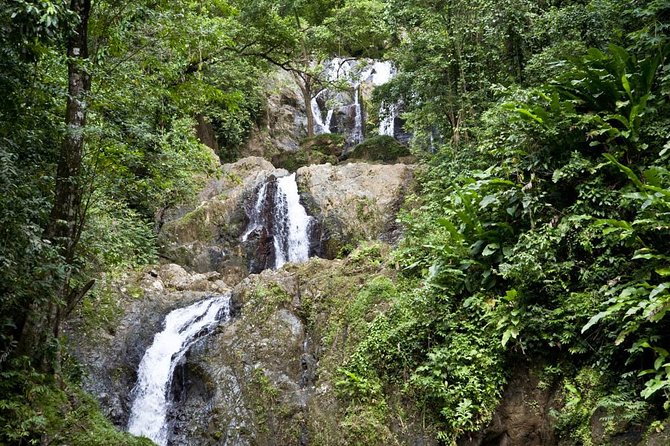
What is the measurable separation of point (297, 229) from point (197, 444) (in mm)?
8419

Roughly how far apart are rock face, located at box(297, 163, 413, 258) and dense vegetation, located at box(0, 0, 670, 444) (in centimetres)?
538

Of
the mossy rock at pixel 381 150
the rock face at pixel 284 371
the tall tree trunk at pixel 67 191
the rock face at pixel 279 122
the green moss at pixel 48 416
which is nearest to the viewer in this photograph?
the green moss at pixel 48 416

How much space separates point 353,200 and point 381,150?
14.9 feet

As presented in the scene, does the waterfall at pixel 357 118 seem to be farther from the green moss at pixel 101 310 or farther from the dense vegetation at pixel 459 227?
the green moss at pixel 101 310

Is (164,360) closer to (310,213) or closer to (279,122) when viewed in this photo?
(310,213)

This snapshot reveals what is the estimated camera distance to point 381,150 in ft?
61.8

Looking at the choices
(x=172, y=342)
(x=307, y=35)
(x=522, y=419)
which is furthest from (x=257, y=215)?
(x=522, y=419)

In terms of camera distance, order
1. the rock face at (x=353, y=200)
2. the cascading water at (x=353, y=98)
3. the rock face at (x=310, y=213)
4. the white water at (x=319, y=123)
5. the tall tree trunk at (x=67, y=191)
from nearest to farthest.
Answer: the tall tree trunk at (x=67, y=191) < the rock face at (x=353, y=200) < the rock face at (x=310, y=213) < the cascading water at (x=353, y=98) < the white water at (x=319, y=123)

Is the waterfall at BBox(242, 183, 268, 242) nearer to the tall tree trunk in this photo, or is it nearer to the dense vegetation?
the dense vegetation

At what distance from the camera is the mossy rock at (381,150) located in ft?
60.9

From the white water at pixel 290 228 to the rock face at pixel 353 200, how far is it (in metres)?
0.37

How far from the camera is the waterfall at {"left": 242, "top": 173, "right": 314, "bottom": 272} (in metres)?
15.3

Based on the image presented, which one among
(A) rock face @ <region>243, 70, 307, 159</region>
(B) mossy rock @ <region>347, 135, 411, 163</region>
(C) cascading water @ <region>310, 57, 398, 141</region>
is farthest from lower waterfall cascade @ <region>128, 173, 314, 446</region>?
(C) cascading water @ <region>310, 57, 398, 141</region>

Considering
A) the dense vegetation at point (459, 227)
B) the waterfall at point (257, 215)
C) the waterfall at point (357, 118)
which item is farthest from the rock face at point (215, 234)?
the waterfall at point (357, 118)
